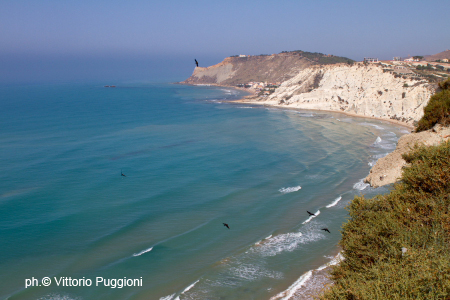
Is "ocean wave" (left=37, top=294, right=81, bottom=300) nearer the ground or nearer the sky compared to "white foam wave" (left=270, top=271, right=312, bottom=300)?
nearer the sky

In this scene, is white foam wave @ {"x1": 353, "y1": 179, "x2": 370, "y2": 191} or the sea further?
white foam wave @ {"x1": 353, "y1": 179, "x2": 370, "y2": 191}

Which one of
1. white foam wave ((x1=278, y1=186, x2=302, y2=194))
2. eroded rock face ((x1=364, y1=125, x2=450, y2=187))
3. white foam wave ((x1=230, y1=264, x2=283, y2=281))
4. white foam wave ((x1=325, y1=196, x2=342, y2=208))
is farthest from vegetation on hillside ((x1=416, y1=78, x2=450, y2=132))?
white foam wave ((x1=230, y1=264, x2=283, y2=281))

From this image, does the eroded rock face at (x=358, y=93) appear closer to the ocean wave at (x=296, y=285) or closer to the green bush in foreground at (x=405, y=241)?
the ocean wave at (x=296, y=285)

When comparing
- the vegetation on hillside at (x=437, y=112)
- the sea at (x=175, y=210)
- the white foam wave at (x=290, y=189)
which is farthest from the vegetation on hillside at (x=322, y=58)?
the white foam wave at (x=290, y=189)

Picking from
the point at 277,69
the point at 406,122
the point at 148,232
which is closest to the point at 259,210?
the point at 148,232

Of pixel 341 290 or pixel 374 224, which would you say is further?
pixel 374 224

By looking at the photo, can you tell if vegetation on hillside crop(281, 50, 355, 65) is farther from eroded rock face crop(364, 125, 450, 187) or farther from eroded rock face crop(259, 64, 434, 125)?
eroded rock face crop(364, 125, 450, 187)

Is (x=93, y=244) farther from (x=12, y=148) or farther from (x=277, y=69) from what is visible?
(x=277, y=69)
